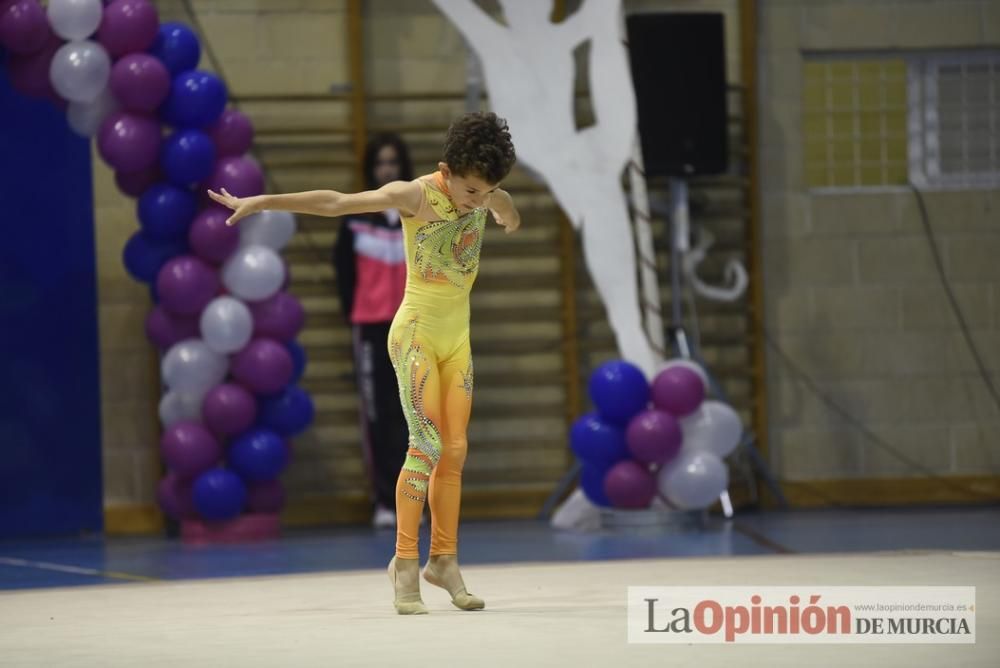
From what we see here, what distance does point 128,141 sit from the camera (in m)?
5.85

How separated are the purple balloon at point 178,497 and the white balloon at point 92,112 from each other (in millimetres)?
1506

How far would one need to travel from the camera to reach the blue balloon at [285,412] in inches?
244

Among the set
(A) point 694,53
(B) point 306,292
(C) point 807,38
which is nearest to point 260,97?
(B) point 306,292

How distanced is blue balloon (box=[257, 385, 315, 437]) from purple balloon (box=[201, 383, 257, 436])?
0.09 meters

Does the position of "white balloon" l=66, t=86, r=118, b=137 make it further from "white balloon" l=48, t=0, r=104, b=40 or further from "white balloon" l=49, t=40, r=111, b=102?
"white balloon" l=48, t=0, r=104, b=40

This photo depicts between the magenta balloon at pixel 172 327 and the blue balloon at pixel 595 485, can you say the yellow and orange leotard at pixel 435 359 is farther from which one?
the magenta balloon at pixel 172 327

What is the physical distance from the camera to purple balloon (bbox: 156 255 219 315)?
596 centimetres

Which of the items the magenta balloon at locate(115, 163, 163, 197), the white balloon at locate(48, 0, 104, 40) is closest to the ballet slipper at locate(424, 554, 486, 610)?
the magenta balloon at locate(115, 163, 163, 197)

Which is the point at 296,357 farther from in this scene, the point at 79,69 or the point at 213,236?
the point at 79,69

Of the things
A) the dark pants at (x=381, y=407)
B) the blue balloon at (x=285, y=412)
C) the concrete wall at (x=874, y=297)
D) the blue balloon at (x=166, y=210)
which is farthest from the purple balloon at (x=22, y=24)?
the concrete wall at (x=874, y=297)

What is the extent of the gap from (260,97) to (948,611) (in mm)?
4527

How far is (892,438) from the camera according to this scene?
714 cm

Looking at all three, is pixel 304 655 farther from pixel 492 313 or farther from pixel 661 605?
pixel 492 313

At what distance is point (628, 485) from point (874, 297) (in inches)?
76.0
